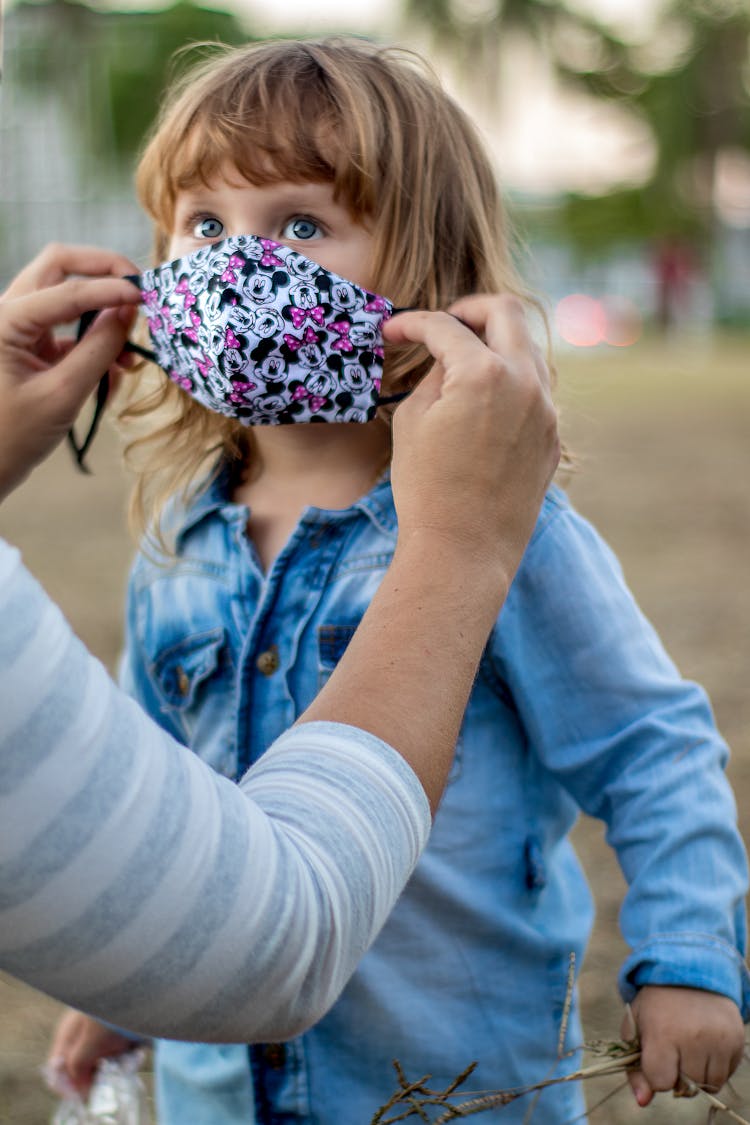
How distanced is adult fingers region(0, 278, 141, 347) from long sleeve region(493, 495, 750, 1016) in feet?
2.24

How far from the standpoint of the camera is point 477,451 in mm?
1277

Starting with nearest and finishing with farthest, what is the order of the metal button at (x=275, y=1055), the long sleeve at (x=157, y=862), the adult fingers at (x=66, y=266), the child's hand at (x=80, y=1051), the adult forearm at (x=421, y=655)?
the long sleeve at (x=157, y=862)
the adult forearm at (x=421, y=655)
the metal button at (x=275, y=1055)
the adult fingers at (x=66, y=266)
the child's hand at (x=80, y=1051)

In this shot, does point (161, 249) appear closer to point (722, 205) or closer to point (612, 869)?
point (612, 869)

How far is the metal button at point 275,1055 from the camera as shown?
1.72m

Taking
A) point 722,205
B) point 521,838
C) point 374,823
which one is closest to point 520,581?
point 521,838

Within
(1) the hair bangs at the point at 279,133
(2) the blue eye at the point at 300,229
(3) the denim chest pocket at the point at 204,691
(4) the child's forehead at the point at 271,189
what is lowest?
(3) the denim chest pocket at the point at 204,691

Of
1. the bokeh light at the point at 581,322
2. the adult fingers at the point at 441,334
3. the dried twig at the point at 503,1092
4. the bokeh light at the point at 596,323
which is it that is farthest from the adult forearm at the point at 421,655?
the bokeh light at the point at 581,322

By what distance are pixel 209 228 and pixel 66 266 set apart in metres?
0.25

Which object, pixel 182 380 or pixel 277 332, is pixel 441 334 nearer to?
pixel 277 332

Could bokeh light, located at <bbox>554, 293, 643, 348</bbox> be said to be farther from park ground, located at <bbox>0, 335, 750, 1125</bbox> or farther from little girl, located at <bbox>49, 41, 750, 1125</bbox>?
little girl, located at <bbox>49, 41, 750, 1125</bbox>

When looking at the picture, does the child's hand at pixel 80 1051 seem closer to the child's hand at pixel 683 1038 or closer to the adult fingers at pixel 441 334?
the child's hand at pixel 683 1038

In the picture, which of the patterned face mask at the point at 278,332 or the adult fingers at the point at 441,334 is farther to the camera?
the patterned face mask at the point at 278,332

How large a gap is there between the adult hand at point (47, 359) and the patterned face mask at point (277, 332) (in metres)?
0.11

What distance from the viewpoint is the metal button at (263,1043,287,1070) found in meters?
1.72
